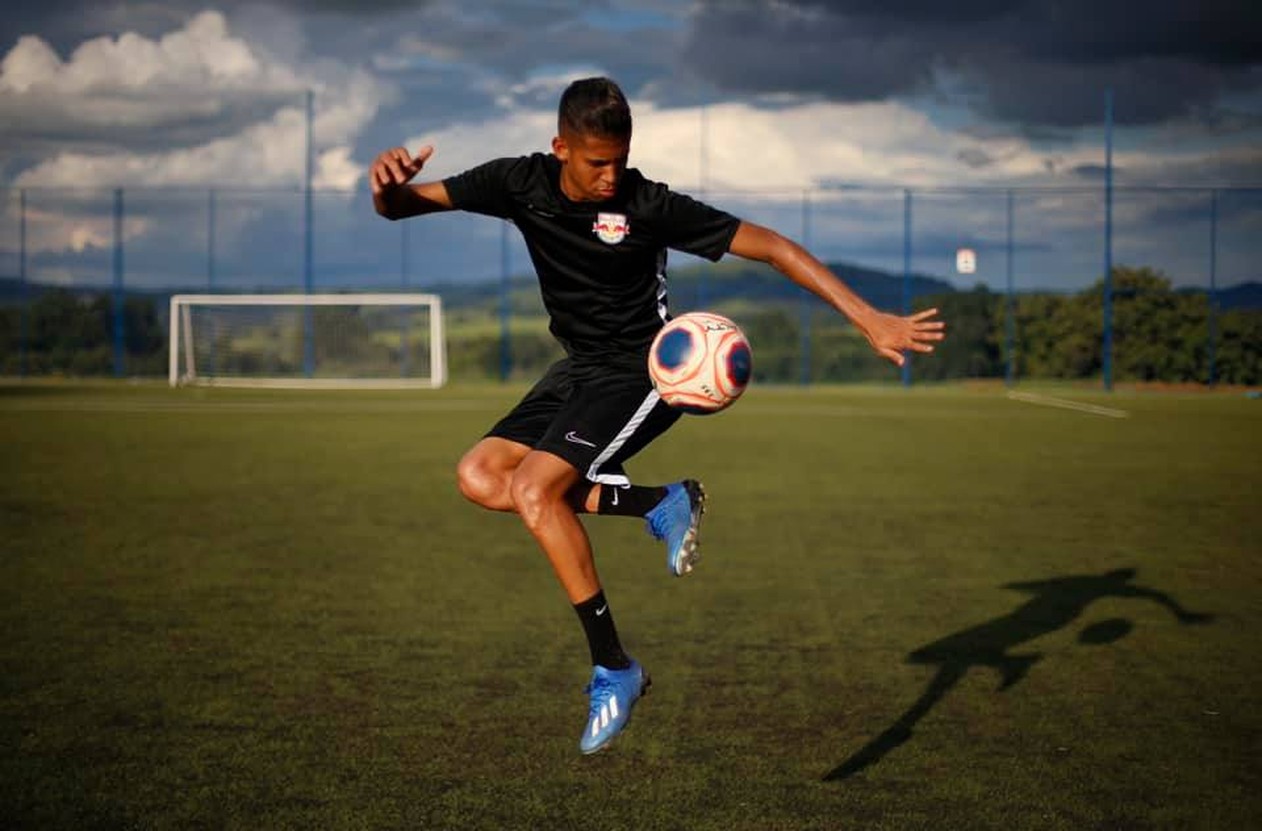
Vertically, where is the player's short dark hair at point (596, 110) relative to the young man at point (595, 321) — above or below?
above

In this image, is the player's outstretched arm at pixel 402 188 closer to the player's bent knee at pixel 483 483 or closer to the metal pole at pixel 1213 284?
the player's bent knee at pixel 483 483

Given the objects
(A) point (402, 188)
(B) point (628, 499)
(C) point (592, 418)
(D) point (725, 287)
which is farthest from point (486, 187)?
(D) point (725, 287)

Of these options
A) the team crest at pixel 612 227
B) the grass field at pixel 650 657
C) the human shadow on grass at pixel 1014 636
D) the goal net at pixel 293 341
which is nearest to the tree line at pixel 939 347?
the goal net at pixel 293 341

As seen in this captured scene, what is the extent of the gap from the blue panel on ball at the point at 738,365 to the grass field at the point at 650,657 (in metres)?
1.55

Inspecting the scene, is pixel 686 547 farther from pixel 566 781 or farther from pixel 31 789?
pixel 31 789

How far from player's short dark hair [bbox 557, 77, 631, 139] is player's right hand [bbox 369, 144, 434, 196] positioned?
2.00 ft

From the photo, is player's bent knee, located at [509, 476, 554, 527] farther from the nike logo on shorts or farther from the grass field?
the grass field

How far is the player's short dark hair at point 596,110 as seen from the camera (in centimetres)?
506

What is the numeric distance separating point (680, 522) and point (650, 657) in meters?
1.93

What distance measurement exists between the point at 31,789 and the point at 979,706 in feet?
13.4

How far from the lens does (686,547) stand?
5684 millimetres

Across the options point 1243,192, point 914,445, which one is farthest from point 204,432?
point 1243,192

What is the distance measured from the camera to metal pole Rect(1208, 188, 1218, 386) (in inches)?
1496

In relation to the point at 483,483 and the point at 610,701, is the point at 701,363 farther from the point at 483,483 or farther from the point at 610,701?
the point at 610,701
